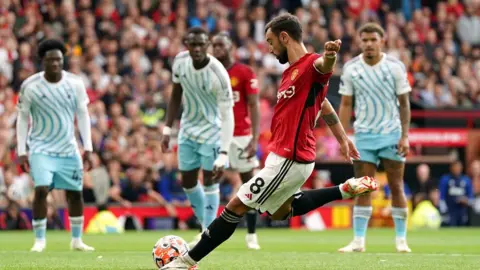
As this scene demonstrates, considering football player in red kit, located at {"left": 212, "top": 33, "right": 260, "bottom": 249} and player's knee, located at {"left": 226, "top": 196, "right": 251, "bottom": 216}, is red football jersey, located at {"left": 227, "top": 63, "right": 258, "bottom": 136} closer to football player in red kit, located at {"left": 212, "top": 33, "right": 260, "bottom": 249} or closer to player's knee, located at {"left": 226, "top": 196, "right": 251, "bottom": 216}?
football player in red kit, located at {"left": 212, "top": 33, "right": 260, "bottom": 249}

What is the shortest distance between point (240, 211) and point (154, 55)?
55.1 ft

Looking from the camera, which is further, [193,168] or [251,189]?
[193,168]

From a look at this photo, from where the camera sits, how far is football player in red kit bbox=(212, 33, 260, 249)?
571 inches

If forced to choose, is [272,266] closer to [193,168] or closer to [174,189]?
[193,168]

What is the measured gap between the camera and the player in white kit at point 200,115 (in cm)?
1342

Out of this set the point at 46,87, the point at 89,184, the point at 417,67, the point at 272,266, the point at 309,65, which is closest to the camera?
the point at 309,65

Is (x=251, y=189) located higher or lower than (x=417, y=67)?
lower

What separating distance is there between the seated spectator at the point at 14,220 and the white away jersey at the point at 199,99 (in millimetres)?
7383

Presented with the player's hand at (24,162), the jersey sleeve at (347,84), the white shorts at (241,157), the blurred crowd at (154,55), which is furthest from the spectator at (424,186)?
the player's hand at (24,162)

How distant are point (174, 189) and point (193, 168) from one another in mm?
8172

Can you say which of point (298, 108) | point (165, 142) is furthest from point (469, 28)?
point (298, 108)

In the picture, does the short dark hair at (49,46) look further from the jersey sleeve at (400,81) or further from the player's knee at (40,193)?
the jersey sleeve at (400,81)

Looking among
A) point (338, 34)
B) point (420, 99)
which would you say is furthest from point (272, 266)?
point (338, 34)

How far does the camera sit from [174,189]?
21953 millimetres
